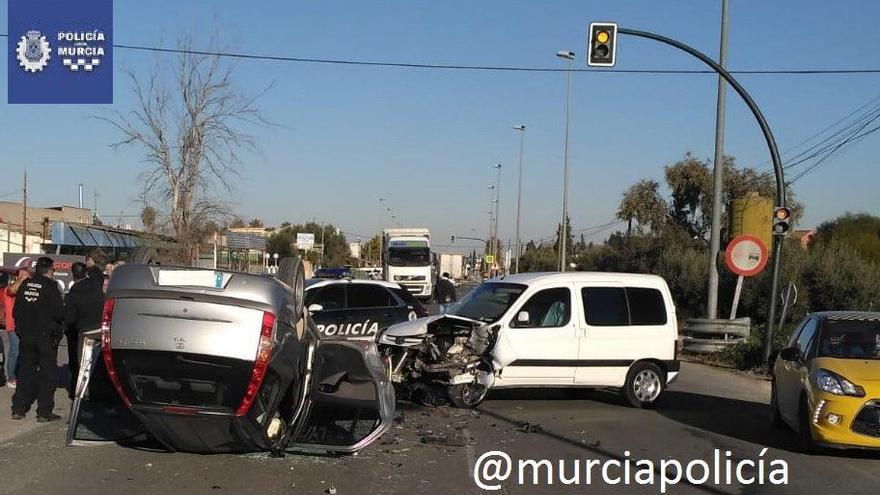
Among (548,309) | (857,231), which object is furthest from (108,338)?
(857,231)

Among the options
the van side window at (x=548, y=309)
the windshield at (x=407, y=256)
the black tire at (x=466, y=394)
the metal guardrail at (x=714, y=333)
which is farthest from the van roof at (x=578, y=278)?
the windshield at (x=407, y=256)

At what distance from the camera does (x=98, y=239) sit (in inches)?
2073

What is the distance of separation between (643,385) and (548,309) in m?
1.77

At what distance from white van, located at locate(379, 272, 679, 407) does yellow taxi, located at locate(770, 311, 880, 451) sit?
6.51 ft

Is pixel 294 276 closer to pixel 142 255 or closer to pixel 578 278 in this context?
pixel 142 255

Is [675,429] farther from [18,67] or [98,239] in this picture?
[98,239]

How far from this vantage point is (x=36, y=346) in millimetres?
9516

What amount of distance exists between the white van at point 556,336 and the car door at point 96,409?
4.81 meters

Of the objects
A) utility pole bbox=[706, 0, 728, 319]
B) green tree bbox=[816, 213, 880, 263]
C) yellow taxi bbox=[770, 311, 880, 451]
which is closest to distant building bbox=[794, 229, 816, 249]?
green tree bbox=[816, 213, 880, 263]

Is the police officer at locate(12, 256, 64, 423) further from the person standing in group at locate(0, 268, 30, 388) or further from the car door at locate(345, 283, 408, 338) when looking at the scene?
the car door at locate(345, 283, 408, 338)

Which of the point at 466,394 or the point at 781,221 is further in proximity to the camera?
the point at 781,221

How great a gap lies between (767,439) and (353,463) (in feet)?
16.7

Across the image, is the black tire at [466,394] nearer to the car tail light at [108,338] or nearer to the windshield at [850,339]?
the windshield at [850,339]

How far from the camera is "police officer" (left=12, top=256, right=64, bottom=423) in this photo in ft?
31.1
